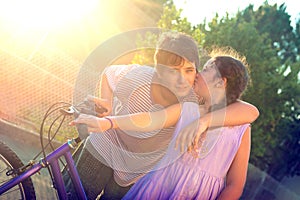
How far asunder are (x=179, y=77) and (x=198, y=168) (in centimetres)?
50

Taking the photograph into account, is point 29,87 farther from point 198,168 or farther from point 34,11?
point 198,168

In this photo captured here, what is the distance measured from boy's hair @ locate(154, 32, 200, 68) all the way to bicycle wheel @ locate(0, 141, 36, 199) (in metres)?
1.00

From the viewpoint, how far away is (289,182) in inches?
612

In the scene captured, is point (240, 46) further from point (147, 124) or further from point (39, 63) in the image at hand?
point (147, 124)

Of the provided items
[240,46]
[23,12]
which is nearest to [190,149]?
[240,46]

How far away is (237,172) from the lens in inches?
86.8

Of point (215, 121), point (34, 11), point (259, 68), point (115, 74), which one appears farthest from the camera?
point (34, 11)

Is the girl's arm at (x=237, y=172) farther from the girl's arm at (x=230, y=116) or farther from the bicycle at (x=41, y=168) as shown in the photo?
the bicycle at (x=41, y=168)

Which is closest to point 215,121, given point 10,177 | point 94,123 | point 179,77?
point 179,77

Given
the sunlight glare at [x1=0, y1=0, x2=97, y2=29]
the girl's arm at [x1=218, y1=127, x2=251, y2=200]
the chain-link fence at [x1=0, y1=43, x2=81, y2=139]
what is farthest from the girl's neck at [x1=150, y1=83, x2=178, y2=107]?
the sunlight glare at [x1=0, y1=0, x2=97, y2=29]

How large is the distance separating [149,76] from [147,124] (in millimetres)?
424

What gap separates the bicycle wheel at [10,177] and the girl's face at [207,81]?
112 centimetres

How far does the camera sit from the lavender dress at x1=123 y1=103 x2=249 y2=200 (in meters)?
2.16

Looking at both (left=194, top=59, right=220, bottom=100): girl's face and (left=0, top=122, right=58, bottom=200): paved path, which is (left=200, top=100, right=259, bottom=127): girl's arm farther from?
(left=0, top=122, right=58, bottom=200): paved path
